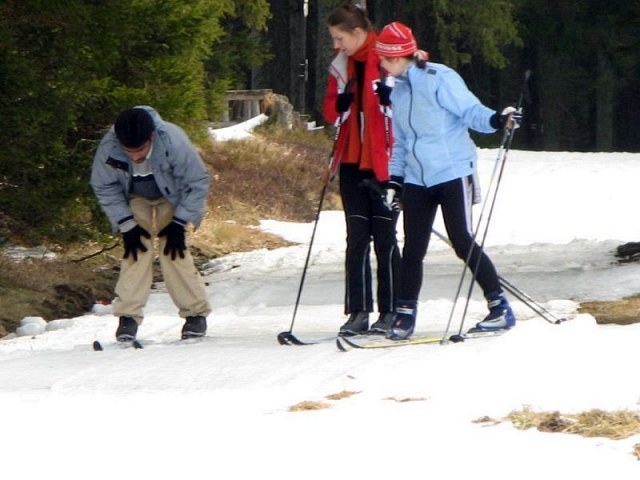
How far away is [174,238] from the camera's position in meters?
9.33

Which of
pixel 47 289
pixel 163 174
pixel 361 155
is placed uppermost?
pixel 361 155

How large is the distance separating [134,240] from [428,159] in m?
2.00

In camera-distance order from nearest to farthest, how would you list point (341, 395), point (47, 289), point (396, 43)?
point (341, 395)
point (396, 43)
point (47, 289)

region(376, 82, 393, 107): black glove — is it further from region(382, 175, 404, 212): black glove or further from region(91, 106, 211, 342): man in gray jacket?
region(91, 106, 211, 342): man in gray jacket

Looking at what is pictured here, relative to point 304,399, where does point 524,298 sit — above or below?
below

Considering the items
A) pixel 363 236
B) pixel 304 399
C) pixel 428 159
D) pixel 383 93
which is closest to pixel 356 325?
pixel 363 236

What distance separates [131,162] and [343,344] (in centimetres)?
188

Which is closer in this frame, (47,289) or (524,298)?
(524,298)

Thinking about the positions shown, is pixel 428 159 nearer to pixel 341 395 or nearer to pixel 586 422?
pixel 341 395

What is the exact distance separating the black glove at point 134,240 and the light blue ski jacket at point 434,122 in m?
1.83

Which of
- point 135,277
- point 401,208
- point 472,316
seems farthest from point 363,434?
point 472,316

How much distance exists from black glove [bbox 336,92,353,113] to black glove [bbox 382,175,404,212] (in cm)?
54

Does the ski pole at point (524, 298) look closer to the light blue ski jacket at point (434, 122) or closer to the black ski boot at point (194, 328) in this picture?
the light blue ski jacket at point (434, 122)

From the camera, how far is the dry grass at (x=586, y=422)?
19.0 ft
